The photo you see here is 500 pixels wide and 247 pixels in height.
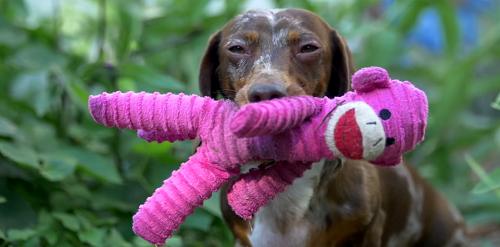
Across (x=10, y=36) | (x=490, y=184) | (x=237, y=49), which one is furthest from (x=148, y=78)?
(x=490, y=184)

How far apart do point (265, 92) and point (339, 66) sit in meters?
0.79

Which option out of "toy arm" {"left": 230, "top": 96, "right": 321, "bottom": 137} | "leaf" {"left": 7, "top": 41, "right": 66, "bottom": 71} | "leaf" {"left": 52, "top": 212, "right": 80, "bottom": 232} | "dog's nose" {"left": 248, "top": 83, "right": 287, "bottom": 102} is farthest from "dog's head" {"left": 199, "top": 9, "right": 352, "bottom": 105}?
"leaf" {"left": 7, "top": 41, "right": 66, "bottom": 71}

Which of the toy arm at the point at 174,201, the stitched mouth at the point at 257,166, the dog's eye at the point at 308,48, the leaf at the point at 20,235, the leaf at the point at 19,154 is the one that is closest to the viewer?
the toy arm at the point at 174,201

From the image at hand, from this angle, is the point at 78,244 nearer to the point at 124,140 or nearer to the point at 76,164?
the point at 76,164

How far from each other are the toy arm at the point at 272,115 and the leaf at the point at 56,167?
4.89ft

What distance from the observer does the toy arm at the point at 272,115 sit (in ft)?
7.55

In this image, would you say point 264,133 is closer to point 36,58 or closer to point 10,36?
point 36,58

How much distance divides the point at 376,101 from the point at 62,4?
3.84 meters

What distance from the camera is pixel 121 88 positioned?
14.7 ft

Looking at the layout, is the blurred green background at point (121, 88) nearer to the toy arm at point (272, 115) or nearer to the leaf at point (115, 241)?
the leaf at point (115, 241)

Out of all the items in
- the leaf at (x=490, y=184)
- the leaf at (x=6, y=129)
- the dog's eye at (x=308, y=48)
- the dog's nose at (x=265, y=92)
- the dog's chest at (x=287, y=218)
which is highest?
the dog's nose at (x=265, y=92)

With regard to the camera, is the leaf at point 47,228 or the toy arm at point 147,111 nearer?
the toy arm at point 147,111

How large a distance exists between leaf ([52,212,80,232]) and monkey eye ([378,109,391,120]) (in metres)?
1.54

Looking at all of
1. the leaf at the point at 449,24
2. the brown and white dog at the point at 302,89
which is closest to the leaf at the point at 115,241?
the brown and white dog at the point at 302,89
